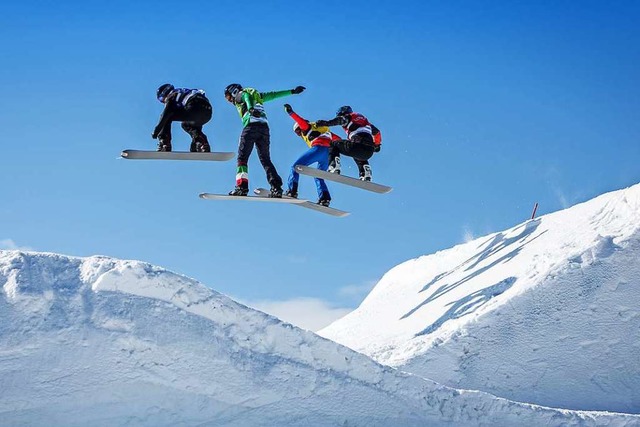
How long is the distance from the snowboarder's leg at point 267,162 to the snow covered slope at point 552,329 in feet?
39.3

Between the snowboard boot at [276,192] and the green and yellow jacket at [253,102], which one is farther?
the snowboard boot at [276,192]

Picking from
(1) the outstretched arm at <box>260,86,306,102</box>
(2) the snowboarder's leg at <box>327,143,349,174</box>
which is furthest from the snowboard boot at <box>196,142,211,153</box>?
(2) the snowboarder's leg at <box>327,143,349,174</box>

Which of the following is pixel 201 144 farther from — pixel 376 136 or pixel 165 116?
pixel 376 136

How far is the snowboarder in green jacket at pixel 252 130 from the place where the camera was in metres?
15.2

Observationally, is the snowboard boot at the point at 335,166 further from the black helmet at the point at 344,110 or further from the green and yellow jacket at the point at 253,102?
the green and yellow jacket at the point at 253,102

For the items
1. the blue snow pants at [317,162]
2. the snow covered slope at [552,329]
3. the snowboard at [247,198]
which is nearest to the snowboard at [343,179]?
the blue snow pants at [317,162]

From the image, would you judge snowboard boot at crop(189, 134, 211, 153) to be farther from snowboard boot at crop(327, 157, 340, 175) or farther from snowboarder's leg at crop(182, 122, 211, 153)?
snowboard boot at crop(327, 157, 340, 175)

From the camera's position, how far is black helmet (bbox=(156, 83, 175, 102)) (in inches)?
609

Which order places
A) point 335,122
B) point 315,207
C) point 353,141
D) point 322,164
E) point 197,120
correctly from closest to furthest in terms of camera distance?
point 197,120, point 335,122, point 353,141, point 322,164, point 315,207

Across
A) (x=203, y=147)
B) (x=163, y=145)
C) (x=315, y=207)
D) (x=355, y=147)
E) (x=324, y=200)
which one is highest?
(x=355, y=147)

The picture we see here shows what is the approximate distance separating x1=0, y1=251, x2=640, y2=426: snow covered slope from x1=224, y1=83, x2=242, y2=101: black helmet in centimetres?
795

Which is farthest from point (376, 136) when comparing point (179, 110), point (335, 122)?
point (179, 110)

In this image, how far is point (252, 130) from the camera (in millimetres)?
15203

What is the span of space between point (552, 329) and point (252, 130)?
14393 mm
